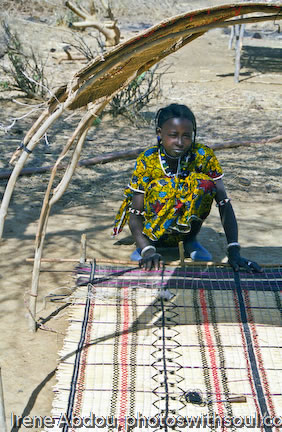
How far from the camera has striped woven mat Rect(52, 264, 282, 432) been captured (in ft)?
6.85

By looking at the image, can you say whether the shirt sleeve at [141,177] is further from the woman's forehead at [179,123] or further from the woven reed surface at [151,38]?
the woven reed surface at [151,38]

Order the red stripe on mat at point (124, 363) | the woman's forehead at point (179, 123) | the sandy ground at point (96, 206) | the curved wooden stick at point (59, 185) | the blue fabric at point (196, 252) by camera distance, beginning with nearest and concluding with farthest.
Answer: the red stripe on mat at point (124, 363)
the curved wooden stick at point (59, 185)
the sandy ground at point (96, 206)
the woman's forehead at point (179, 123)
the blue fabric at point (196, 252)

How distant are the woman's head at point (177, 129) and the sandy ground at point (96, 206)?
816 mm

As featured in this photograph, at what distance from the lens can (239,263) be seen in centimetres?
297

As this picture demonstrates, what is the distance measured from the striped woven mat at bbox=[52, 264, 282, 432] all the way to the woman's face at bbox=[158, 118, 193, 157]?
65 centimetres

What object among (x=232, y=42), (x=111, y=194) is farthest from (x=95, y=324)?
(x=232, y=42)

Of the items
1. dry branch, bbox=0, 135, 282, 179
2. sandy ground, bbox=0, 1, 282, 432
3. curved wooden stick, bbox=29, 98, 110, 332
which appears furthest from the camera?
dry branch, bbox=0, 135, 282, 179

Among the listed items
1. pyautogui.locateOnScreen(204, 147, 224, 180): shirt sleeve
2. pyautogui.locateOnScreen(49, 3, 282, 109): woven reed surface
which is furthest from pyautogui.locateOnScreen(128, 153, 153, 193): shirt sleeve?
pyautogui.locateOnScreen(49, 3, 282, 109): woven reed surface

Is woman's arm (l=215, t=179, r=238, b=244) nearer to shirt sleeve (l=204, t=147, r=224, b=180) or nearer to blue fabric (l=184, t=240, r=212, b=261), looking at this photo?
shirt sleeve (l=204, t=147, r=224, b=180)

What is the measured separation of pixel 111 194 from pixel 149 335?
2.26 meters

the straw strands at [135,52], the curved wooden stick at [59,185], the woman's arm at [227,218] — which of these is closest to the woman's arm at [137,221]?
the woman's arm at [227,218]

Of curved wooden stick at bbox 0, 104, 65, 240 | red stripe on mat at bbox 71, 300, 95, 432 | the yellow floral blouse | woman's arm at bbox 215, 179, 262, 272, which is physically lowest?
red stripe on mat at bbox 71, 300, 95, 432

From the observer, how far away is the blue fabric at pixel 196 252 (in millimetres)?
3334

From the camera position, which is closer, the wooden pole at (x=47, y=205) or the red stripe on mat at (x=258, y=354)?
the red stripe on mat at (x=258, y=354)
